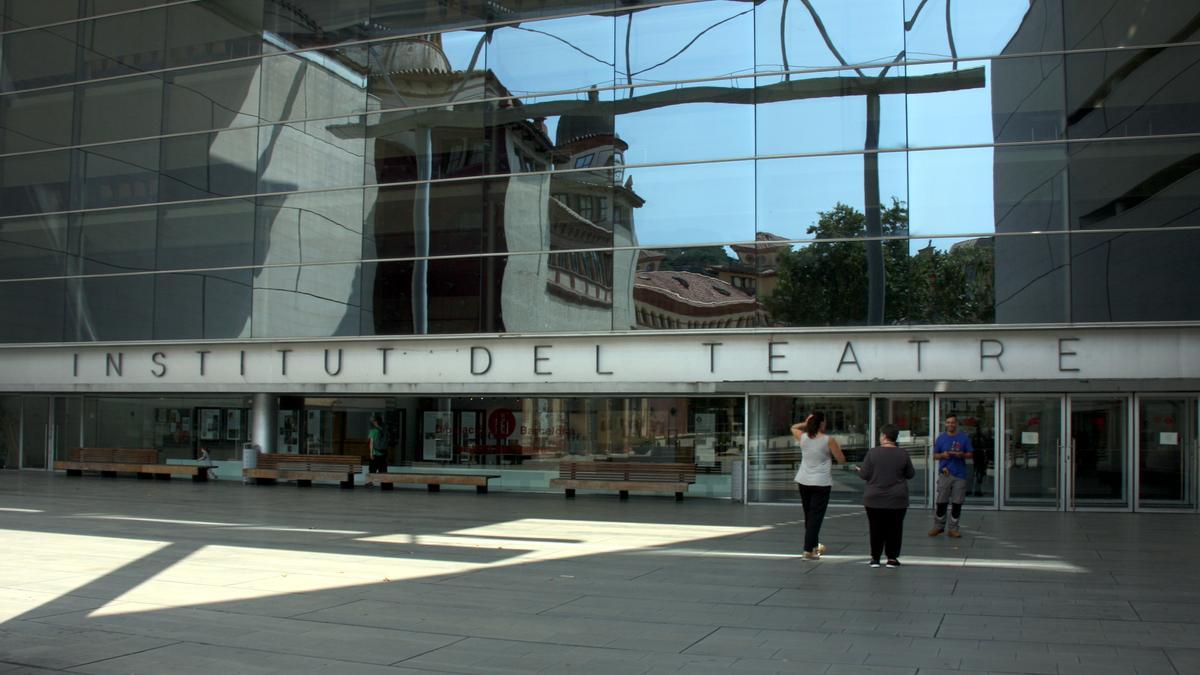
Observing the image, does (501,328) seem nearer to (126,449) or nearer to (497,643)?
(126,449)

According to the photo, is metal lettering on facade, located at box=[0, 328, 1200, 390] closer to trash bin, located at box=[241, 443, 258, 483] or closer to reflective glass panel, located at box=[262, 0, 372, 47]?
trash bin, located at box=[241, 443, 258, 483]

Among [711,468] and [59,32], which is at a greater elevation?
[59,32]

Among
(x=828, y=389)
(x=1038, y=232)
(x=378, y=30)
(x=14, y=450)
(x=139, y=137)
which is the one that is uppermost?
(x=378, y=30)

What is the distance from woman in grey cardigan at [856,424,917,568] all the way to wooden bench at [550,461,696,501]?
29.2ft

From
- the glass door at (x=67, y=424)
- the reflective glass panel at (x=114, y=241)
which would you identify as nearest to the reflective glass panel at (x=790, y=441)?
the reflective glass panel at (x=114, y=241)

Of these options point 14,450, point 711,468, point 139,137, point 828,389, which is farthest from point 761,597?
point 14,450

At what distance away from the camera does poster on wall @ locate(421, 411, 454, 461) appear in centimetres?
2281

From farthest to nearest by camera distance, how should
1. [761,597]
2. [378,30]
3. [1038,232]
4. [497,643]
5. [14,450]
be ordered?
1. [14,450]
2. [378,30]
3. [1038,232]
4. [761,597]
5. [497,643]

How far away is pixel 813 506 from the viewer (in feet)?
37.4

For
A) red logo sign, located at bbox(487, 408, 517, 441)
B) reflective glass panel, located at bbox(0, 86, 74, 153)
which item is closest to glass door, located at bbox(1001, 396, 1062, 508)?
red logo sign, located at bbox(487, 408, 517, 441)

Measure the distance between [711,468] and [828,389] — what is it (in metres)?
3.11

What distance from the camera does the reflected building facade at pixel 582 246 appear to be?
17.6m

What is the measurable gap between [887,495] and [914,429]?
27.1 ft

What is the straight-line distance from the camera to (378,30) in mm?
22453
